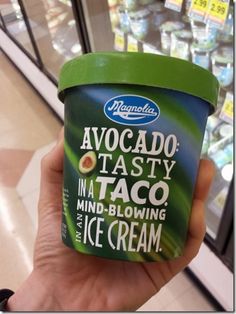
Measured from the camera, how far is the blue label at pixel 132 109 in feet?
1.92

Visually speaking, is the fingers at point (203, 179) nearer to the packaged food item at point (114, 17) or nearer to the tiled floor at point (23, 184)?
the tiled floor at point (23, 184)

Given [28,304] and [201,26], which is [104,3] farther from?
[28,304]

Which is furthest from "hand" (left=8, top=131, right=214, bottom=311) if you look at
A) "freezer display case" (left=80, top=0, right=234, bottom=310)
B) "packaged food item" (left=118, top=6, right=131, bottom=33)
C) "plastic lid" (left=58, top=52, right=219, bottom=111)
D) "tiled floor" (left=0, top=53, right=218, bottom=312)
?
"packaged food item" (left=118, top=6, right=131, bottom=33)

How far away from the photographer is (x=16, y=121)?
8.06 ft

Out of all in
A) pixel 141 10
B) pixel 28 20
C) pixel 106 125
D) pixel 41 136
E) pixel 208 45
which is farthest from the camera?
pixel 28 20

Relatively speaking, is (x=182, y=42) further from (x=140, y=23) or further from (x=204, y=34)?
(x=140, y=23)

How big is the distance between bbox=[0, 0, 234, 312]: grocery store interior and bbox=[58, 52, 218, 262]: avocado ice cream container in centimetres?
61

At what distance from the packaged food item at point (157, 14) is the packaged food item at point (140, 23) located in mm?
23

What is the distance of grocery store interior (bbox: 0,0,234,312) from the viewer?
1.38m

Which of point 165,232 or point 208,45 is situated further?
point 208,45

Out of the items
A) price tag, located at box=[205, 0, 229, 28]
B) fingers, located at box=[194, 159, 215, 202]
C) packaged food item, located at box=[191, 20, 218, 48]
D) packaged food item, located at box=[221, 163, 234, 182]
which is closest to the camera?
fingers, located at box=[194, 159, 215, 202]

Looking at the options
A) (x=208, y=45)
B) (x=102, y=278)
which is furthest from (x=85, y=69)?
(x=208, y=45)

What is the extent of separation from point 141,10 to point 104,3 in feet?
0.57

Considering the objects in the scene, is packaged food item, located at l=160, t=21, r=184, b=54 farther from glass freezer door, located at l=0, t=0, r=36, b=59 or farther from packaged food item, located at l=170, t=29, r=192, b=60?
glass freezer door, located at l=0, t=0, r=36, b=59
